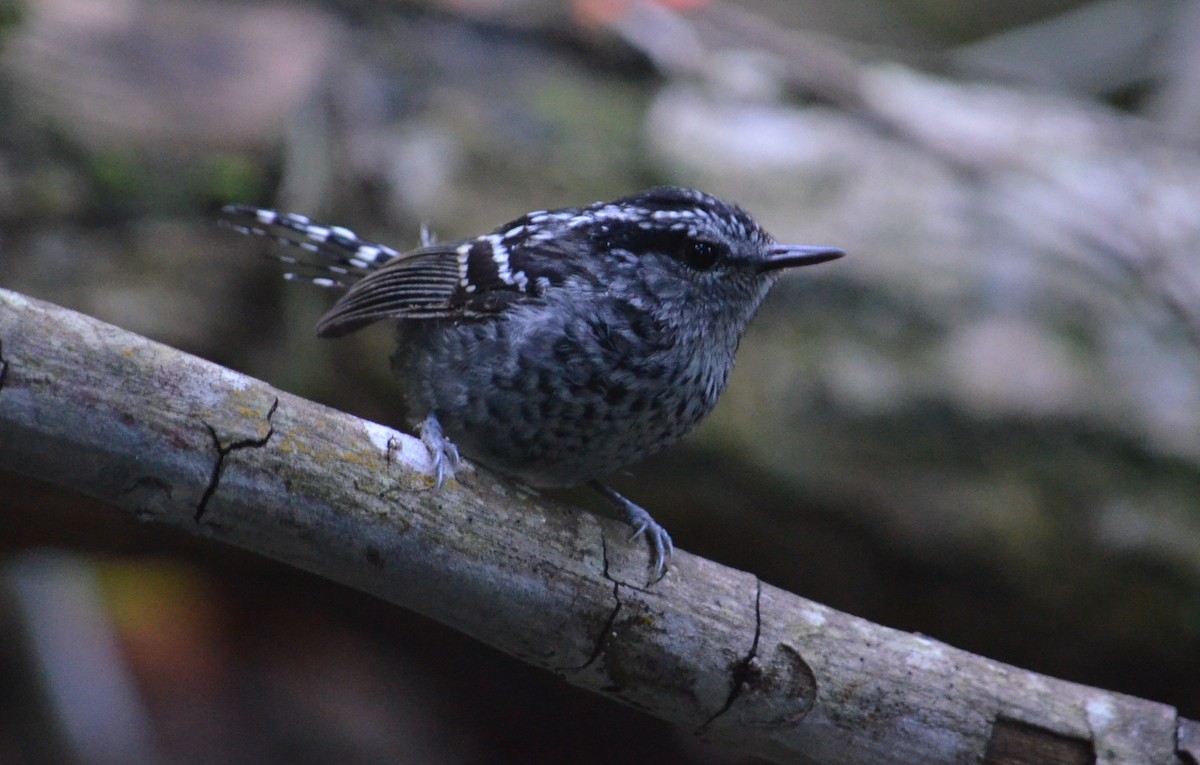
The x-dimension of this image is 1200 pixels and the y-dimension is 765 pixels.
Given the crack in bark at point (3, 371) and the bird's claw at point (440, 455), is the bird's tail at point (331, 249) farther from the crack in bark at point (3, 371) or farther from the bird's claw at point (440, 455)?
the crack in bark at point (3, 371)

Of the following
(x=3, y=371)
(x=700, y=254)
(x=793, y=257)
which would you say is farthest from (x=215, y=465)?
(x=793, y=257)

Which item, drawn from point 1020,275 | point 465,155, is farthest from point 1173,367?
point 465,155

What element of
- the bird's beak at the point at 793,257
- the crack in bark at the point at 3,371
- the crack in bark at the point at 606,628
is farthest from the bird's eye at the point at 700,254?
the crack in bark at the point at 3,371

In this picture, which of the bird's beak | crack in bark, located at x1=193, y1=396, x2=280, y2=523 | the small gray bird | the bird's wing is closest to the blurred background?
the bird's wing

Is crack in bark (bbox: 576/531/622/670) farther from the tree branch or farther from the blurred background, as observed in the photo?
the blurred background

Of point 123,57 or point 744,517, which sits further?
point 123,57

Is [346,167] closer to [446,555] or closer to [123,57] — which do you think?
[123,57]
